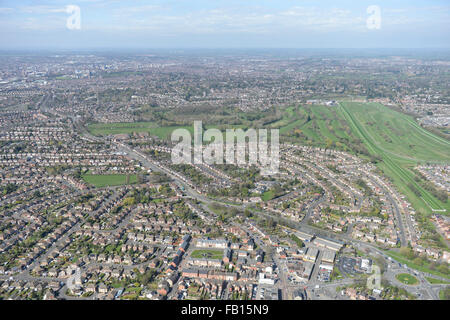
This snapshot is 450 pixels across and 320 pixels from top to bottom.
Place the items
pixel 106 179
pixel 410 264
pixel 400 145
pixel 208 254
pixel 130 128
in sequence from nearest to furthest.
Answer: pixel 410 264 → pixel 208 254 → pixel 106 179 → pixel 400 145 → pixel 130 128

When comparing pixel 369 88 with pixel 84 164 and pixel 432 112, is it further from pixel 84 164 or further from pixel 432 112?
pixel 84 164

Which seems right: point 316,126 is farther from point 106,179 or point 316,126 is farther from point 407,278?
point 407,278

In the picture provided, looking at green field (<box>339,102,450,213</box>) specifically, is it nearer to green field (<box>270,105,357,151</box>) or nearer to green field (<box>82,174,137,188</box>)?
green field (<box>270,105,357,151</box>)

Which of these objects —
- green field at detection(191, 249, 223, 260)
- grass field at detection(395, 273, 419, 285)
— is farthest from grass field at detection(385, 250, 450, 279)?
green field at detection(191, 249, 223, 260)

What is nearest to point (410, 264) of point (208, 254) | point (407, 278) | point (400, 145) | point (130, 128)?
point (407, 278)

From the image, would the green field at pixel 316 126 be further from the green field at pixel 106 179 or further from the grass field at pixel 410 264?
the green field at pixel 106 179
